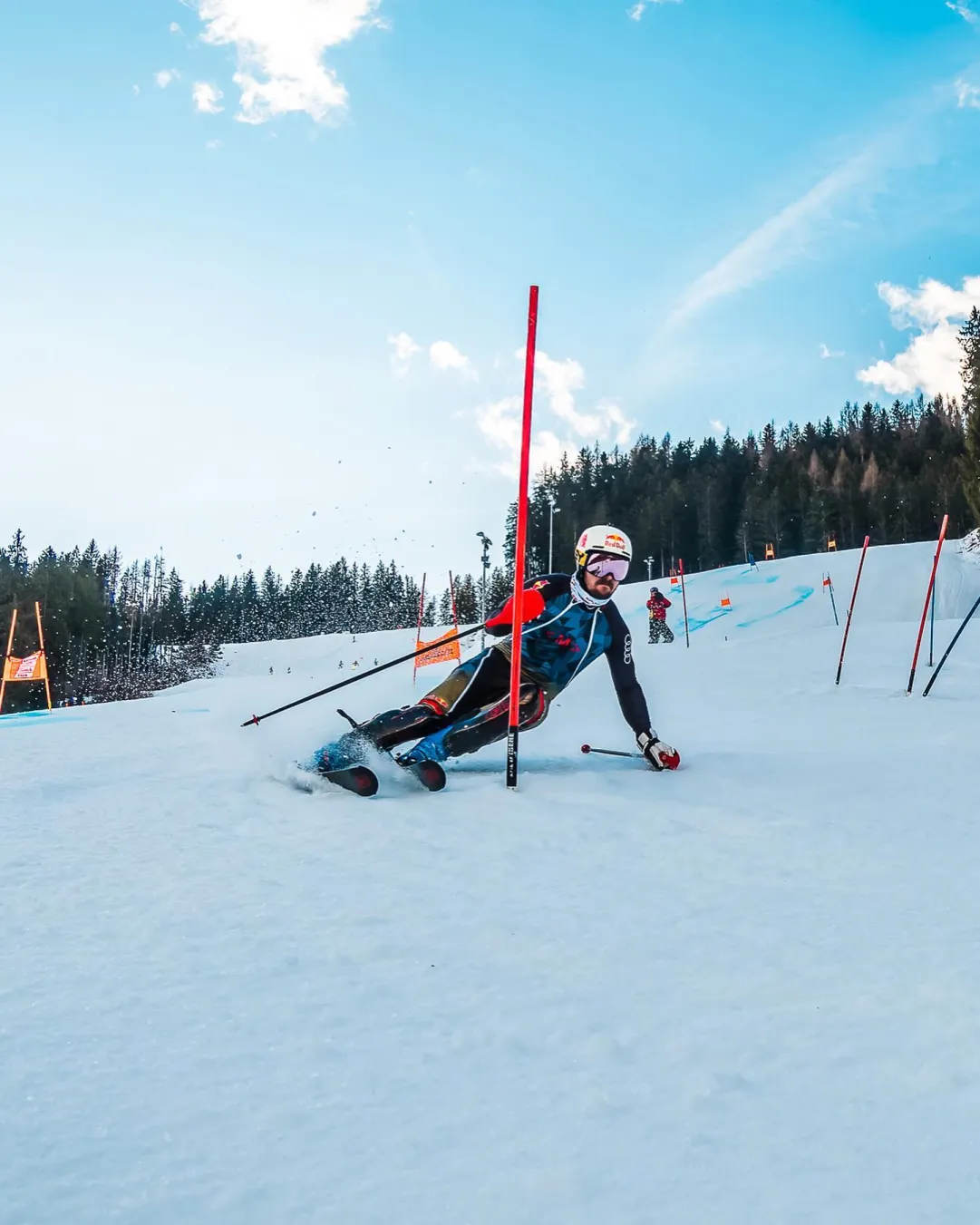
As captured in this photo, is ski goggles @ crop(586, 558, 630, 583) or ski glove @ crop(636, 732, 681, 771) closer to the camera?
ski glove @ crop(636, 732, 681, 771)

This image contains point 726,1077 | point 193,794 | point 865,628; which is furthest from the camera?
point 865,628

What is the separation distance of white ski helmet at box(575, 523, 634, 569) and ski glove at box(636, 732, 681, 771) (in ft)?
3.70

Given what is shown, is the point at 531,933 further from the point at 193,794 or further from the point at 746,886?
the point at 193,794

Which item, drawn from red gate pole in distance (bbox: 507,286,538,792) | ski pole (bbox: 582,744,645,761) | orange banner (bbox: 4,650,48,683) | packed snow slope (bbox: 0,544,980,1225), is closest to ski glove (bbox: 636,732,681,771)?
ski pole (bbox: 582,744,645,761)

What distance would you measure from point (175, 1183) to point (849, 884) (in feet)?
7.49

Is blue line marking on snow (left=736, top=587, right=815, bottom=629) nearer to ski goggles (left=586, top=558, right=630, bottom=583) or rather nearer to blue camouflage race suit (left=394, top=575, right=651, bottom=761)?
blue camouflage race suit (left=394, top=575, right=651, bottom=761)

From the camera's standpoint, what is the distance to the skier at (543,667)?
15.4 ft

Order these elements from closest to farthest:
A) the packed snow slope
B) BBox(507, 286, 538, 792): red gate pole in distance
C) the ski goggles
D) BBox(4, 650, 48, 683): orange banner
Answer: the packed snow slope < BBox(507, 286, 538, 792): red gate pole in distance < the ski goggles < BBox(4, 650, 48, 683): orange banner

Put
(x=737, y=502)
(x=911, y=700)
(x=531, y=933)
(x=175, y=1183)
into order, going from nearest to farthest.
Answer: (x=175, y=1183) < (x=531, y=933) < (x=911, y=700) < (x=737, y=502)

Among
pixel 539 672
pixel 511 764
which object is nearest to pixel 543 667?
pixel 539 672

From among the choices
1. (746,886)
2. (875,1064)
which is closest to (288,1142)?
(875,1064)

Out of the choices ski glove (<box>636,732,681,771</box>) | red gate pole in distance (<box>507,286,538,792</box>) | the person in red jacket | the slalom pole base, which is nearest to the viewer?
the slalom pole base

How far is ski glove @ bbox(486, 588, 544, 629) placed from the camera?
4.88 meters

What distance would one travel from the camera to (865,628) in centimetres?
1538
